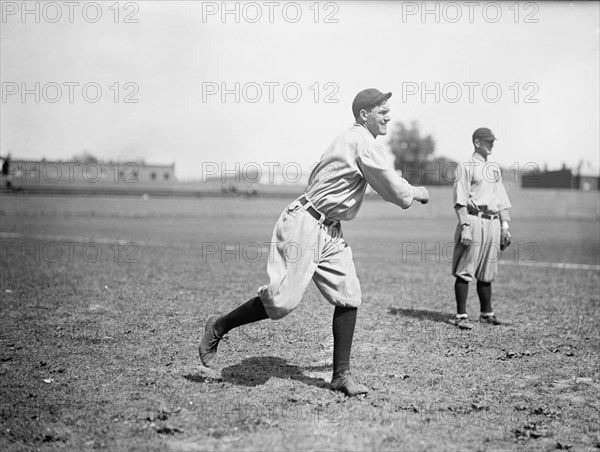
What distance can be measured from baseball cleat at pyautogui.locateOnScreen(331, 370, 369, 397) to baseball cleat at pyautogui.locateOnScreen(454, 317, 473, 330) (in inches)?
111

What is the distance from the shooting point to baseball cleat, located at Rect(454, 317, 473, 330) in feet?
22.8

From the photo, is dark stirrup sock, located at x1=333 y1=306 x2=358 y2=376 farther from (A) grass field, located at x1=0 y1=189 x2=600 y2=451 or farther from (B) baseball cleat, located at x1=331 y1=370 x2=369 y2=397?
(A) grass field, located at x1=0 y1=189 x2=600 y2=451

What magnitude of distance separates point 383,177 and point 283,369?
6.32 feet

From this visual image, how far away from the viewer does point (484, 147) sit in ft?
24.1

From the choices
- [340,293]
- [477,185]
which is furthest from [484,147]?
[340,293]

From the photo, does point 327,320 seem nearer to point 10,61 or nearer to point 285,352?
point 285,352

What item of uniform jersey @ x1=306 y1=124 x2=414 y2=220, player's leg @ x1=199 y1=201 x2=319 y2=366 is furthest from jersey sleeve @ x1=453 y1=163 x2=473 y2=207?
player's leg @ x1=199 y1=201 x2=319 y2=366

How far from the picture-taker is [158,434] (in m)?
3.58

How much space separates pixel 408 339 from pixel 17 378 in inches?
148

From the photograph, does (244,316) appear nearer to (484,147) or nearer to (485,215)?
(485,215)

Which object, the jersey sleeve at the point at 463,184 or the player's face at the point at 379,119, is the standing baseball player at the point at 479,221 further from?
the player's face at the point at 379,119

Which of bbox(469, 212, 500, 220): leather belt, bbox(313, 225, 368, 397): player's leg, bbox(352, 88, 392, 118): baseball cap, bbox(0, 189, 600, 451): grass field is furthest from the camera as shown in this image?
bbox(469, 212, 500, 220): leather belt

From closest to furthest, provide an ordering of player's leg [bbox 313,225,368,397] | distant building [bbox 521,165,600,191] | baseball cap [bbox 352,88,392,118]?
player's leg [bbox 313,225,368,397]
baseball cap [bbox 352,88,392,118]
distant building [bbox 521,165,600,191]

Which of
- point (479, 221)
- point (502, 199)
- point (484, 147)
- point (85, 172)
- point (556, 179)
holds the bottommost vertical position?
point (479, 221)
